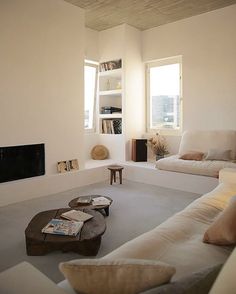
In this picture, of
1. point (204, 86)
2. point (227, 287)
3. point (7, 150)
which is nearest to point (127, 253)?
point (227, 287)

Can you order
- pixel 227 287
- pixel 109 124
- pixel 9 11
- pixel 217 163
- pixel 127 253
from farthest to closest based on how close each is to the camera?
1. pixel 109 124
2. pixel 217 163
3. pixel 9 11
4. pixel 127 253
5. pixel 227 287

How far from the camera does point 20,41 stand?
3621 mm

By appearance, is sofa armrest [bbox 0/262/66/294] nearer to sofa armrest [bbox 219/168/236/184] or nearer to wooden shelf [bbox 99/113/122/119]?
sofa armrest [bbox 219/168/236/184]

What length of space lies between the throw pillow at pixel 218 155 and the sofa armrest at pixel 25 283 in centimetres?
356

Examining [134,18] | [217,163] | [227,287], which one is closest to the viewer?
[227,287]

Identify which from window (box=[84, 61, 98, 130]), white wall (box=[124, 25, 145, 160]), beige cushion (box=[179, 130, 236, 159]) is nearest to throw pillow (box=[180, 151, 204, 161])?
beige cushion (box=[179, 130, 236, 159])

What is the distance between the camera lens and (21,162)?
3.72 metres

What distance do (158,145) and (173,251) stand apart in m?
3.92

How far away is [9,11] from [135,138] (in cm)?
312

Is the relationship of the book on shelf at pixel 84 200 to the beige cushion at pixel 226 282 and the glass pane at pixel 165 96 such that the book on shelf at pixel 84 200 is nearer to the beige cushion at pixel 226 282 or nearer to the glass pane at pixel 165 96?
the beige cushion at pixel 226 282

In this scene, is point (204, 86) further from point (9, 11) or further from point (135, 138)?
point (9, 11)

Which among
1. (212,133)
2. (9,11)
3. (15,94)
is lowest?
(212,133)

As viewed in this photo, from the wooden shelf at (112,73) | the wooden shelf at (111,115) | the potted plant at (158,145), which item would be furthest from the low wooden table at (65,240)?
the wooden shelf at (112,73)

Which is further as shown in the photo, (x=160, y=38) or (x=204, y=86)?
(x=160, y=38)
